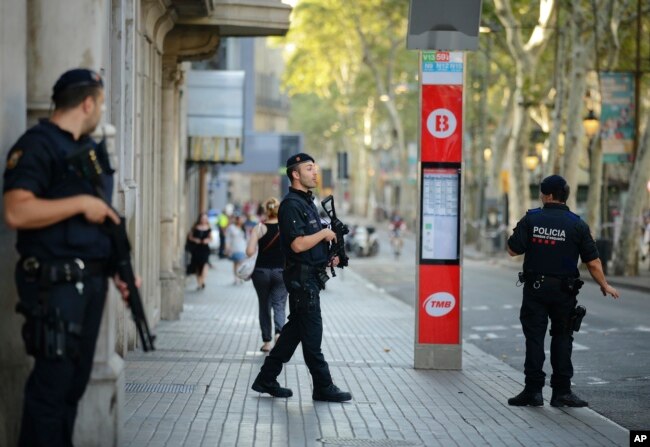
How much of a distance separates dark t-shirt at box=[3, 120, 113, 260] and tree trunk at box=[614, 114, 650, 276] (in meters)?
29.6

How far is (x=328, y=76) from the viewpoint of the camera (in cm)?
8325

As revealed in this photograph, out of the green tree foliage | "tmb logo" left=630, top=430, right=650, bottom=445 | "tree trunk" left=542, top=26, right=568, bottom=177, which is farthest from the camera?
the green tree foliage

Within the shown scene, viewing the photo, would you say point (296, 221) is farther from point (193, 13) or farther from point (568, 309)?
point (193, 13)

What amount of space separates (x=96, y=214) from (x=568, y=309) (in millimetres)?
5074

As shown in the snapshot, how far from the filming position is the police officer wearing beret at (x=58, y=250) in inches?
246

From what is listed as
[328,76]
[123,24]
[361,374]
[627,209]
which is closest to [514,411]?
[361,374]

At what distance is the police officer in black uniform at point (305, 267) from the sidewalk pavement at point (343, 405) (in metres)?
0.27

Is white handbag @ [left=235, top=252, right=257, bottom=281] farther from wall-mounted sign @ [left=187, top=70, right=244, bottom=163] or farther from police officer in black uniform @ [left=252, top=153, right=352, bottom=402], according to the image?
wall-mounted sign @ [left=187, top=70, right=244, bottom=163]

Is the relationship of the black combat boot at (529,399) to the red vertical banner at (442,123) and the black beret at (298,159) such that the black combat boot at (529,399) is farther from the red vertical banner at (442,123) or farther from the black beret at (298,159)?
the red vertical banner at (442,123)

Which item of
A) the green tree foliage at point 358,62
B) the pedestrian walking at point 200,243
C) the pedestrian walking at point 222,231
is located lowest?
the pedestrian walking at point 222,231

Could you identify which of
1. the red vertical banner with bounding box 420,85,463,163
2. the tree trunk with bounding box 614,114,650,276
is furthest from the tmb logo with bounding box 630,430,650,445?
the tree trunk with bounding box 614,114,650,276

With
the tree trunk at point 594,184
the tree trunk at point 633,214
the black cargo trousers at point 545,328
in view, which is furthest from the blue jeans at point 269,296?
the tree trunk at point 594,184

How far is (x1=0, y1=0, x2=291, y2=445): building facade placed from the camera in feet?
24.1

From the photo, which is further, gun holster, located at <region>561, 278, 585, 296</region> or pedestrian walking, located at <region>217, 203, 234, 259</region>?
pedestrian walking, located at <region>217, 203, 234, 259</region>
